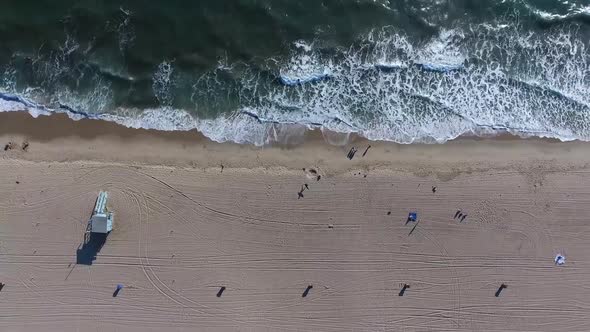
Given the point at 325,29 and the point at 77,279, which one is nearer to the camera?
the point at 77,279

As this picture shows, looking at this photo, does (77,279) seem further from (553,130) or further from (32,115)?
(553,130)

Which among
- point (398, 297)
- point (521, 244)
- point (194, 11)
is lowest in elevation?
point (398, 297)

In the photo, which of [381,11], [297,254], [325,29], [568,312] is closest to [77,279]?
[297,254]

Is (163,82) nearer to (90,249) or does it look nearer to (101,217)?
(101,217)

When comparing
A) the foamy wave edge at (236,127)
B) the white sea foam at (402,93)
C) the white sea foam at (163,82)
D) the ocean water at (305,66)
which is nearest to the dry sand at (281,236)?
the foamy wave edge at (236,127)

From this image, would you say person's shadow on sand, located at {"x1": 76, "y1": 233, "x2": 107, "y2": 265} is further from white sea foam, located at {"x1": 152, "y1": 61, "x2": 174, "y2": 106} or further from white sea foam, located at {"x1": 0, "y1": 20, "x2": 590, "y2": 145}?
white sea foam, located at {"x1": 152, "y1": 61, "x2": 174, "y2": 106}

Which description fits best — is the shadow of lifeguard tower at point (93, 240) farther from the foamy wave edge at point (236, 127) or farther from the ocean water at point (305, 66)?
the ocean water at point (305, 66)

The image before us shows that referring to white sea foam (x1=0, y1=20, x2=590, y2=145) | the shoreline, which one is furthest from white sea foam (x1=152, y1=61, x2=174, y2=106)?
the shoreline
